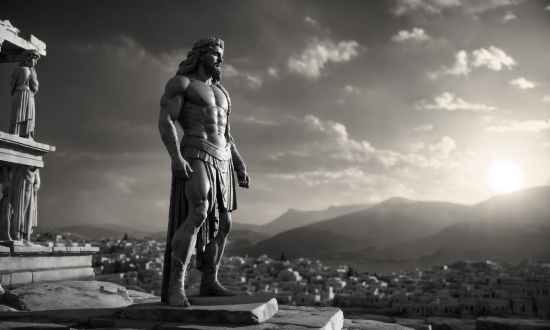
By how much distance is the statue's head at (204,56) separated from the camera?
16.0 feet

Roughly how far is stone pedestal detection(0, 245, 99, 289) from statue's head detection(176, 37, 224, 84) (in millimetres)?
5353

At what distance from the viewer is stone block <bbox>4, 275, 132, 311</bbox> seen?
5668mm

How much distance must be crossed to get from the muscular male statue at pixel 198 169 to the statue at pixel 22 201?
22.2 ft

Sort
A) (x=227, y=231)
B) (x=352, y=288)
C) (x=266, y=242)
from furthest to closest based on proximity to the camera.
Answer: (x=266, y=242)
(x=352, y=288)
(x=227, y=231)

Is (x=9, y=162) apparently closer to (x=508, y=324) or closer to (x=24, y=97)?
(x=24, y=97)

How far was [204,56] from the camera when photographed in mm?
4875

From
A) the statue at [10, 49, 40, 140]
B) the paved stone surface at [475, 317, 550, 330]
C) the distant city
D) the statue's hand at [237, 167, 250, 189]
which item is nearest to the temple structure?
the statue at [10, 49, 40, 140]

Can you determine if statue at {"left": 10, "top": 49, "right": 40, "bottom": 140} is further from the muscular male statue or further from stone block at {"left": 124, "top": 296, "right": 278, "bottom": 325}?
stone block at {"left": 124, "top": 296, "right": 278, "bottom": 325}

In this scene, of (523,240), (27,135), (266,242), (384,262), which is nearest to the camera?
(27,135)

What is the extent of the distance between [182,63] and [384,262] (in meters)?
78.6

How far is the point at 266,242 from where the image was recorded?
8694cm

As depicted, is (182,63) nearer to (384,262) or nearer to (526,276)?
(526,276)

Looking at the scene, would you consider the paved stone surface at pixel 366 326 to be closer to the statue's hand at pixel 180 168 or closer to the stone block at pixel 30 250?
the statue's hand at pixel 180 168

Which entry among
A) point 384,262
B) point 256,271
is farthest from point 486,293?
point 384,262
